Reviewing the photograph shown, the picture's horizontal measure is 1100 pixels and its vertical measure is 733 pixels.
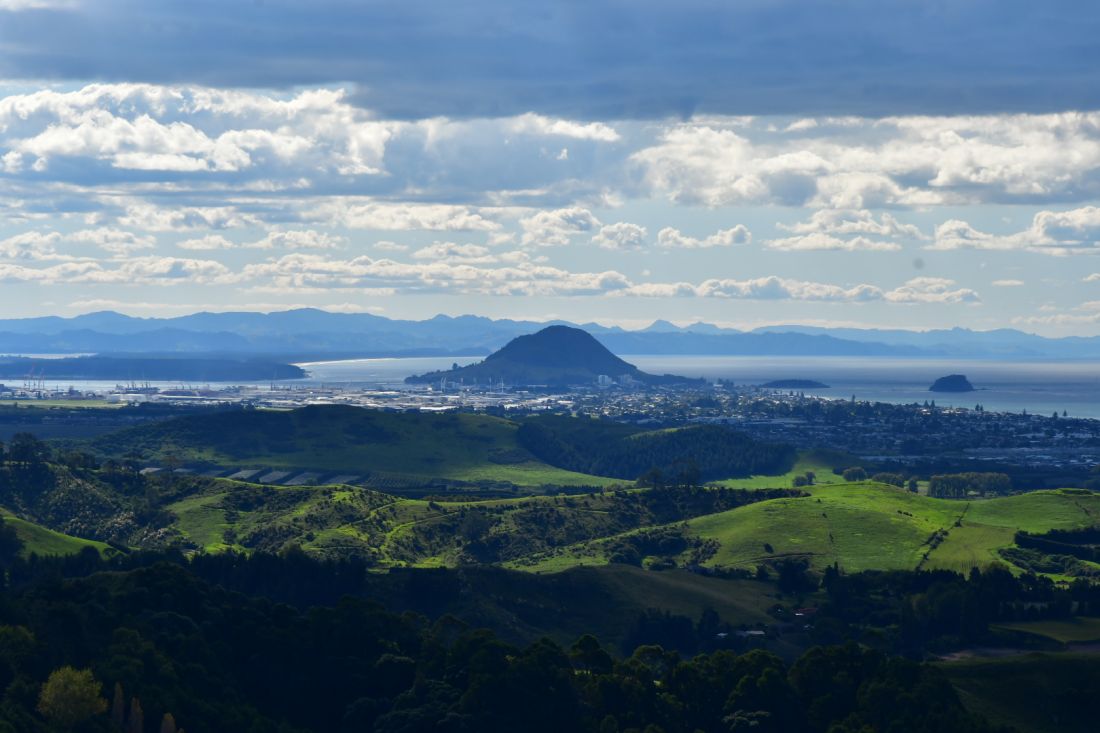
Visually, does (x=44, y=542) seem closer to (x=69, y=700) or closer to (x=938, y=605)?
(x=69, y=700)

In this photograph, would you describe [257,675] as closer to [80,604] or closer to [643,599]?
[80,604]

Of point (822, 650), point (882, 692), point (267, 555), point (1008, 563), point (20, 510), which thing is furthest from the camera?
point (20, 510)

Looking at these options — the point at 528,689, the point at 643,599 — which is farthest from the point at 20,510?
the point at 528,689

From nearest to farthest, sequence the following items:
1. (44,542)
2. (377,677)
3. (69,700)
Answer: (69,700) < (377,677) < (44,542)

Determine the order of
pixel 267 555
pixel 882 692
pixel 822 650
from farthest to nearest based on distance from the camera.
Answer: pixel 267 555 → pixel 822 650 → pixel 882 692

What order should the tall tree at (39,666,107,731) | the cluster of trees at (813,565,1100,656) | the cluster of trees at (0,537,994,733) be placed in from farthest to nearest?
1. the cluster of trees at (813,565,1100,656)
2. the cluster of trees at (0,537,994,733)
3. the tall tree at (39,666,107,731)

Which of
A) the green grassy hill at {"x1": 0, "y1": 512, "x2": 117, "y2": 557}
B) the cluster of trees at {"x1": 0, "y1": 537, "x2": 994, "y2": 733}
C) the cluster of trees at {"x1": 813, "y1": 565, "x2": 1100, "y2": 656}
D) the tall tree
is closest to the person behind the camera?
the tall tree

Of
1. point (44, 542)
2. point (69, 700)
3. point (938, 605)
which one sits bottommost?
point (938, 605)

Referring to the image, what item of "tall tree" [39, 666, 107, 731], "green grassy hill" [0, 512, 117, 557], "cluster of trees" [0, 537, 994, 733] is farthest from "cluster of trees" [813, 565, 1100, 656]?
"green grassy hill" [0, 512, 117, 557]

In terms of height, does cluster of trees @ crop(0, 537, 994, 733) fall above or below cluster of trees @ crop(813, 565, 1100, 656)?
above

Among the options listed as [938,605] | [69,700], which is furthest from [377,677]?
[938,605]

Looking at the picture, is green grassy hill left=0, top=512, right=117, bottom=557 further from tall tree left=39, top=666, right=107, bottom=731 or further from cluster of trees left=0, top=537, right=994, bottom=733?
tall tree left=39, top=666, right=107, bottom=731
